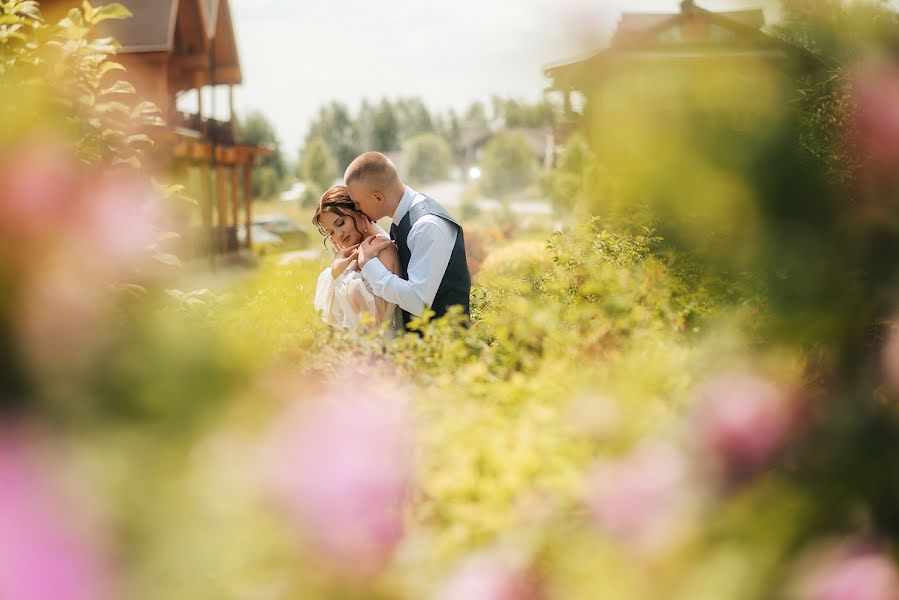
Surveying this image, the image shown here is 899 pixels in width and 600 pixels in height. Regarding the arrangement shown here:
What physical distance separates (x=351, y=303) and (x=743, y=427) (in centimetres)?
291

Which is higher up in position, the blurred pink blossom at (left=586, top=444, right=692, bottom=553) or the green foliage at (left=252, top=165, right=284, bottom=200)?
the blurred pink blossom at (left=586, top=444, right=692, bottom=553)

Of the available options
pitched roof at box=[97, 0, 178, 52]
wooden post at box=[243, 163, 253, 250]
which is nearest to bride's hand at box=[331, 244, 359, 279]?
pitched roof at box=[97, 0, 178, 52]

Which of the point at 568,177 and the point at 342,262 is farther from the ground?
the point at 342,262

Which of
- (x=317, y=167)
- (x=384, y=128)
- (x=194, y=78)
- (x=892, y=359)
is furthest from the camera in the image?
(x=384, y=128)

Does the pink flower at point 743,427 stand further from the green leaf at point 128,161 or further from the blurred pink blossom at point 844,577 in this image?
the green leaf at point 128,161

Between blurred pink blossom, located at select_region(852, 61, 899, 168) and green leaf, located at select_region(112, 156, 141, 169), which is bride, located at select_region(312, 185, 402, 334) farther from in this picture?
blurred pink blossom, located at select_region(852, 61, 899, 168)

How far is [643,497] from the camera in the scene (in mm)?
1293

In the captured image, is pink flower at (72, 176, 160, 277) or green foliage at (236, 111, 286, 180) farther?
green foliage at (236, 111, 286, 180)

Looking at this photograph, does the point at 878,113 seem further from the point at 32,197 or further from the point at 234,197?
the point at 234,197

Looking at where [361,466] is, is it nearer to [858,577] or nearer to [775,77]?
[858,577]

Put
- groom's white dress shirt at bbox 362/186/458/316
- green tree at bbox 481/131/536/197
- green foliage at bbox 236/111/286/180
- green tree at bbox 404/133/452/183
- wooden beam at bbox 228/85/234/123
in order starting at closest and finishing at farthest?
groom's white dress shirt at bbox 362/186/458/316, wooden beam at bbox 228/85/234/123, green tree at bbox 481/131/536/197, green foliage at bbox 236/111/286/180, green tree at bbox 404/133/452/183

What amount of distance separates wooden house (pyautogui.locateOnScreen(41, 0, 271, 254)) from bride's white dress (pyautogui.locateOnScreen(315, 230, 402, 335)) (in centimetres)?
1139

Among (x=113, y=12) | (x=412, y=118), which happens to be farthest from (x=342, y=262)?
(x=412, y=118)

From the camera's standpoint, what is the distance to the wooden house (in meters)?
16.4
